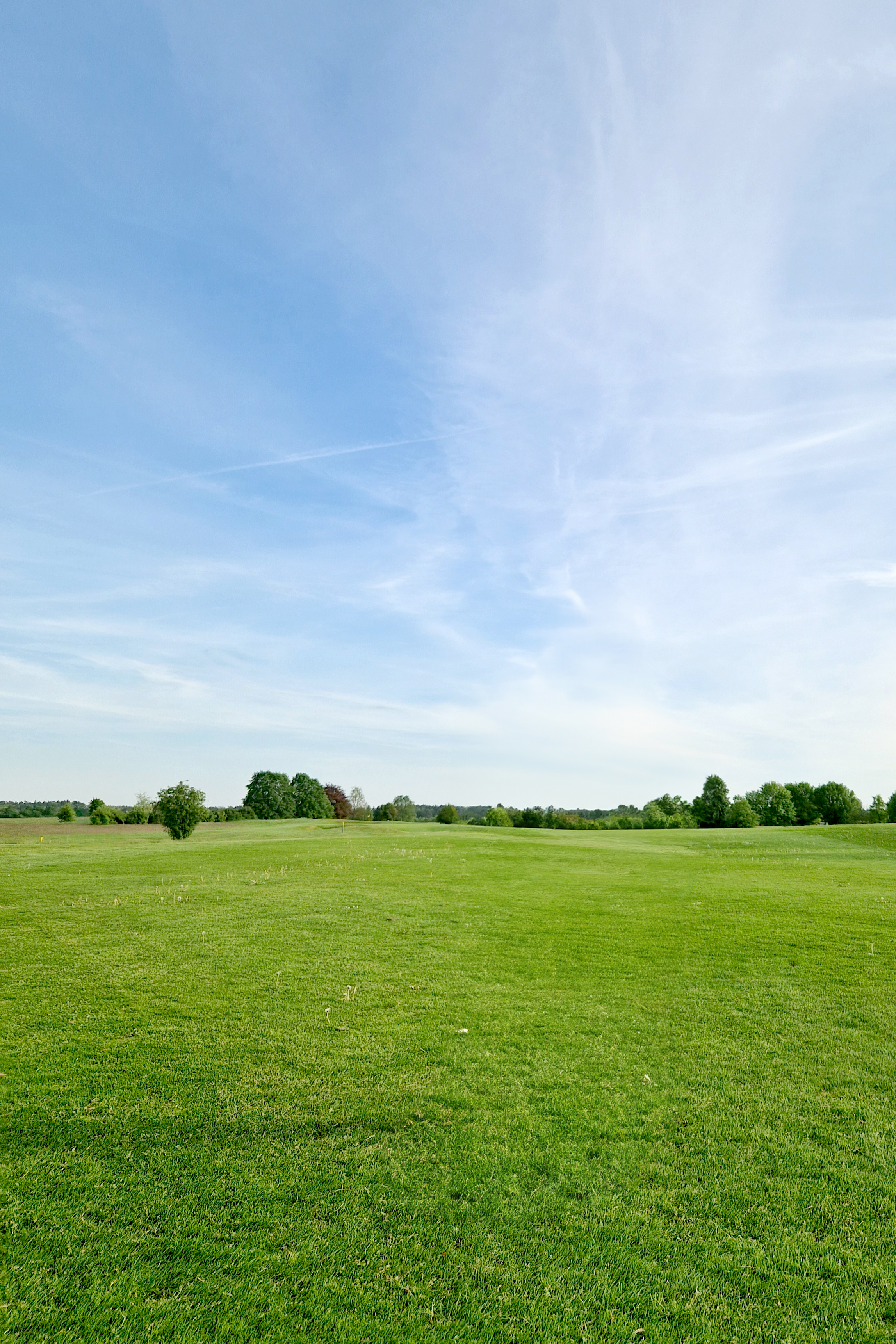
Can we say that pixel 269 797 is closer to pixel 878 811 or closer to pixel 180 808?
pixel 180 808

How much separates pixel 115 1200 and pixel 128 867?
1903 cm

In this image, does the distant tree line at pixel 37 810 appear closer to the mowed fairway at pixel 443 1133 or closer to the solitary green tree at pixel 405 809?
the solitary green tree at pixel 405 809

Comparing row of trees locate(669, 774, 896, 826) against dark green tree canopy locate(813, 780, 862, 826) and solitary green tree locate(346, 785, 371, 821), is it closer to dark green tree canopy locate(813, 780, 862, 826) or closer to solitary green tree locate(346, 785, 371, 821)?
dark green tree canopy locate(813, 780, 862, 826)

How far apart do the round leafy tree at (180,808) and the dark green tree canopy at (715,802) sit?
6510 centimetres

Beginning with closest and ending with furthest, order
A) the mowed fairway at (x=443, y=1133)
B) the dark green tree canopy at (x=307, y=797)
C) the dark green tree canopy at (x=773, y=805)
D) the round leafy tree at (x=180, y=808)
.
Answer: the mowed fairway at (x=443, y=1133) < the round leafy tree at (x=180, y=808) < the dark green tree canopy at (x=773, y=805) < the dark green tree canopy at (x=307, y=797)

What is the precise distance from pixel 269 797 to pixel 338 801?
21476mm

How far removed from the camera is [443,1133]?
5.84 m

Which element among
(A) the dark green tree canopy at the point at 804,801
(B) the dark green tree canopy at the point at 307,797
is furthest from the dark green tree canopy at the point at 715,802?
(B) the dark green tree canopy at the point at 307,797

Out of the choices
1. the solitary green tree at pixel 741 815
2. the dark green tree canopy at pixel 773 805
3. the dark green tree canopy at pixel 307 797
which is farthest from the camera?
the dark green tree canopy at pixel 307 797

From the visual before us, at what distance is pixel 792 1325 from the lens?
13.1 ft

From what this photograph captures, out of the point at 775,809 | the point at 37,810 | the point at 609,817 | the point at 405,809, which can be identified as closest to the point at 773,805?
the point at 775,809

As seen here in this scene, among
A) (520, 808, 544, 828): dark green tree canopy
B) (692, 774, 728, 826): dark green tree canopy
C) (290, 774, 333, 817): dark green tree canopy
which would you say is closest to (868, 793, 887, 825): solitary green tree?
(692, 774, 728, 826): dark green tree canopy

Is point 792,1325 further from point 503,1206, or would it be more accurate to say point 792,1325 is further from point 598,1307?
point 503,1206

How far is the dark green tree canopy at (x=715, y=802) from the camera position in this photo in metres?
81.9
